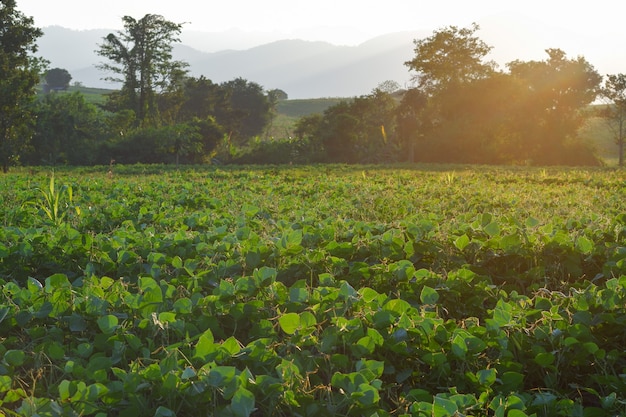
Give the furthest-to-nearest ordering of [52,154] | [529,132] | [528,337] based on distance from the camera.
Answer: [529,132] < [52,154] < [528,337]

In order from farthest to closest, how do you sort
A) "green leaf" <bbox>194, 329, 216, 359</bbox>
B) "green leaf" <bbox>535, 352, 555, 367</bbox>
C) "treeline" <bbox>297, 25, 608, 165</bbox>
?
1. "treeline" <bbox>297, 25, 608, 165</bbox>
2. "green leaf" <bbox>535, 352, 555, 367</bbox>
3. "green leaf" <bbox>194, 329, 216, 359</bbox>

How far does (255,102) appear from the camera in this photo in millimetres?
58719

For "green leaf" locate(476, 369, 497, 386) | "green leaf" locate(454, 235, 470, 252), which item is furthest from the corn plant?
"green leaf" locate(476, 369, 497, 386)

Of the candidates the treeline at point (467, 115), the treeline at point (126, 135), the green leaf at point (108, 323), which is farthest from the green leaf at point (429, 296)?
the treeline at point (467, 115)

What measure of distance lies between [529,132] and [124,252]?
34.9 meters

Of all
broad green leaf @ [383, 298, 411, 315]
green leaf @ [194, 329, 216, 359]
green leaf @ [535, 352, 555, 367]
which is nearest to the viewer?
green leaf @ [194, 329, 216, 359]

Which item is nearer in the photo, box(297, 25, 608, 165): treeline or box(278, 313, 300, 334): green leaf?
box(278, 313, 300, 334): green leaf

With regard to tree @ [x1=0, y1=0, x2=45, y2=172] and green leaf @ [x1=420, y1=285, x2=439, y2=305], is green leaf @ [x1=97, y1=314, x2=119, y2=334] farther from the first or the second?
tree @ [x1=0, y1=0, x2=45, y2=172]

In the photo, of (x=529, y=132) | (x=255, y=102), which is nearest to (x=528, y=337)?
(x=529, y=132)

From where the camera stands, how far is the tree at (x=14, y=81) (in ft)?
78.7

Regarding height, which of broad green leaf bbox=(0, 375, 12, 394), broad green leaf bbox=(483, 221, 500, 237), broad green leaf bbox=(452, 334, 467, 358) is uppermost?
broad green leaf bbox=(483, 221, 500, 237)

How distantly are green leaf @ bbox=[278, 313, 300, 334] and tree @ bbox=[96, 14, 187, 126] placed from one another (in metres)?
42.3

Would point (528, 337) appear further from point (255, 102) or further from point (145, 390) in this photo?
point (255, 102)

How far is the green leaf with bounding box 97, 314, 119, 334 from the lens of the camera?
2.71 m
